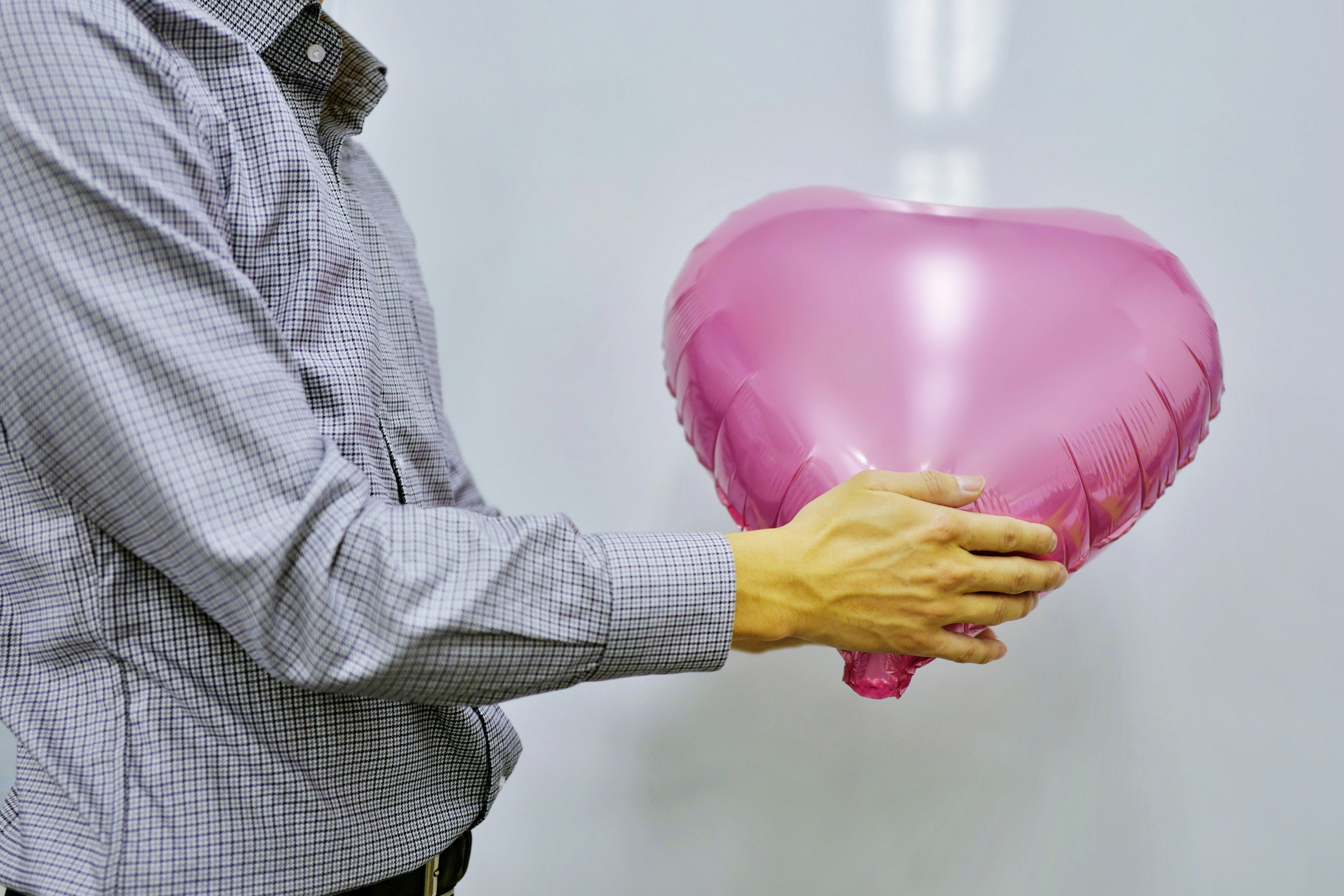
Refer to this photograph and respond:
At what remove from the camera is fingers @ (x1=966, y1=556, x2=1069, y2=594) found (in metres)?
0.63

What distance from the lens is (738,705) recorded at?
121cm

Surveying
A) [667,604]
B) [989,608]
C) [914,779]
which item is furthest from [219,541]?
[914,779]

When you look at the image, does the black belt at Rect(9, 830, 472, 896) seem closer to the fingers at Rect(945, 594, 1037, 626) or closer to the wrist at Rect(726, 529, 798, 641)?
the wrist at Rect(726, 529, 798, 641)

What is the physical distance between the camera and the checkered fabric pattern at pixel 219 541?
1.79 ft

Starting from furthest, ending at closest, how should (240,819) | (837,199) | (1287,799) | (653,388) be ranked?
(653,388), (1287,799), (837,199), (240,819)

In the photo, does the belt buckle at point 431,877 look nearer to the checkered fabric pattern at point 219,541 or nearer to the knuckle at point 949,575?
the checkered fabric pattern at point 219,541

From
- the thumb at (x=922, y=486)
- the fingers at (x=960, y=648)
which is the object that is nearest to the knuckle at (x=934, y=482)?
the thumb at (x=922, y=486)

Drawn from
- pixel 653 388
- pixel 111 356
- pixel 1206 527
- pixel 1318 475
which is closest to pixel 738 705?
pixel 653 388

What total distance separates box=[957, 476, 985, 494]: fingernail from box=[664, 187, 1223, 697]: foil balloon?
0.05 feet

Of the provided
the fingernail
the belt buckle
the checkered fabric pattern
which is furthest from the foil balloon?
the belt buckle

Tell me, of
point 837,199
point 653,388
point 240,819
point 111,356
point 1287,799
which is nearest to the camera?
point 111,356

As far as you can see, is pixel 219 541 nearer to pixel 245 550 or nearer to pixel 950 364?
pixel 245 550

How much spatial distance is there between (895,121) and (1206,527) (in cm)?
62

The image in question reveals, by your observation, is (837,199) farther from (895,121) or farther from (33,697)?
(33,697)
